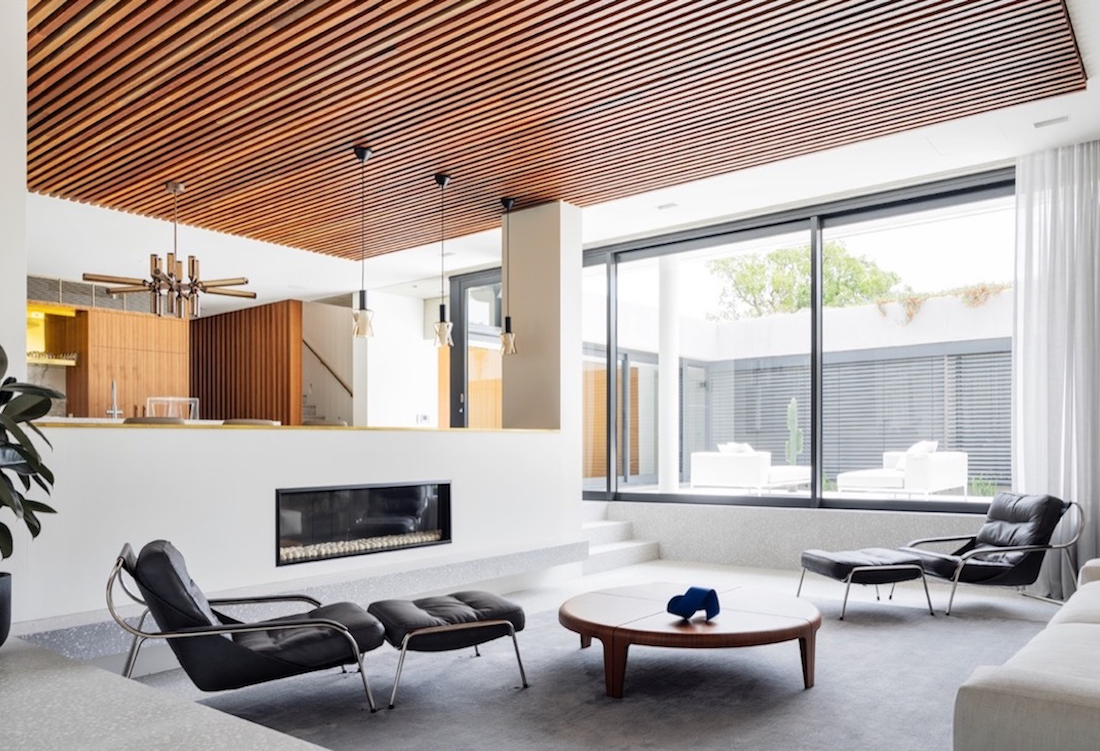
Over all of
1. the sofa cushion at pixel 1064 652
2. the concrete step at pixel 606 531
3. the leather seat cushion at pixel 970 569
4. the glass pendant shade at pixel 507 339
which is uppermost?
the glass pendant shade at pixel 507 339

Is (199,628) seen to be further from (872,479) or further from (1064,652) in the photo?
(872,479)

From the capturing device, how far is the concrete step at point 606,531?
7.99 m

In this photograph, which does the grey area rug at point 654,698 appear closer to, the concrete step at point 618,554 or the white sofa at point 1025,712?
the white sofa at point 1025,712

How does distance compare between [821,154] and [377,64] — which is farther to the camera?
[821,154]

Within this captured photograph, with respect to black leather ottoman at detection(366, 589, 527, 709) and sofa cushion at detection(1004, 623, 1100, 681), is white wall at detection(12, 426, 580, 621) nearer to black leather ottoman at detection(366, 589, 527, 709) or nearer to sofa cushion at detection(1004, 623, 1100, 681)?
black leather ottoman at detection(366, 589, 527, 709)

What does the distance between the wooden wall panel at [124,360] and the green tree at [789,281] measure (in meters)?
7.01

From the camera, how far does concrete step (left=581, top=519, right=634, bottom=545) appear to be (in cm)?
799

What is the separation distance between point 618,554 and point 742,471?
1.39m

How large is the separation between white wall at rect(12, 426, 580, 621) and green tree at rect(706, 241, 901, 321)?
2.65 meters

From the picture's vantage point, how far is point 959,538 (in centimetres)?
598

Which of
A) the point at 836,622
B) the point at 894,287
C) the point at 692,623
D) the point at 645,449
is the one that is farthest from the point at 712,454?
the point at 692,623

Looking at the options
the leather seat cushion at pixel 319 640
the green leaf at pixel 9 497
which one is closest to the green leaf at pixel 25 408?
the green leaf at pixel 9 497

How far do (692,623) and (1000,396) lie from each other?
13.3ft

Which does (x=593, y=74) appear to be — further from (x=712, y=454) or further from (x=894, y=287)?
(x=712, y=454)
